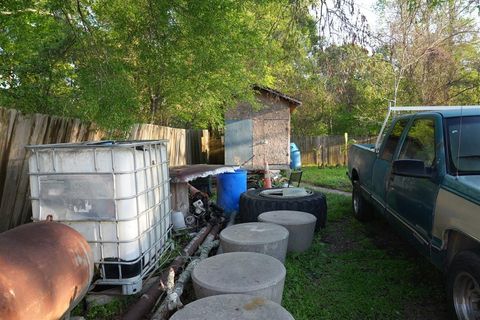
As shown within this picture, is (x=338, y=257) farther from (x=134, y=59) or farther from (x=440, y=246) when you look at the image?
(x=134, y=59)

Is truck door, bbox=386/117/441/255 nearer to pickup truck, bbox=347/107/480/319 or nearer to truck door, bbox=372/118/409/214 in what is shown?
pickup truck, bbox=347/107/480/319

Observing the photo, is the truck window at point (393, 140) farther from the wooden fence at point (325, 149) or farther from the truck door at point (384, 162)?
the wooden fence at point (325, 149)

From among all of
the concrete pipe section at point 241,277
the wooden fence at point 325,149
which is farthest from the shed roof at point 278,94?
the concrete pipe section at point 241,277

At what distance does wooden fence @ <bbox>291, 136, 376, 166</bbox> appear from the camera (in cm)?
2022

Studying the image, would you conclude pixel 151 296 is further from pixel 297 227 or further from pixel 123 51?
pixel 123 51

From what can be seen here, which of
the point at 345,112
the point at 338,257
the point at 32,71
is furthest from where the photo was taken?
the point at 345,112

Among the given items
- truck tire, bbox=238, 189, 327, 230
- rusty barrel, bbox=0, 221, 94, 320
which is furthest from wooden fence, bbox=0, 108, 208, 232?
truck tire, bbox=238, 189, 327, 230

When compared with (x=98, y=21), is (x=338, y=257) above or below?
below

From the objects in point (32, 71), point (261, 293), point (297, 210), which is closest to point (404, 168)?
point (261, 293)

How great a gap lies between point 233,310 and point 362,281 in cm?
243

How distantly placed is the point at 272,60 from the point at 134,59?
470 cm

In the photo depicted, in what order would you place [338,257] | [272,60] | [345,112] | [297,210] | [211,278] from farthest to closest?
[345,112], [272,60], [297,210], [338,257], [211,278]

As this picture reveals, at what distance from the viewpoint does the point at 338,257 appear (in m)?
5.37

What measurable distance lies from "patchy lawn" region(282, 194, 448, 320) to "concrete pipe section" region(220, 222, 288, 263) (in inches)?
17.3
